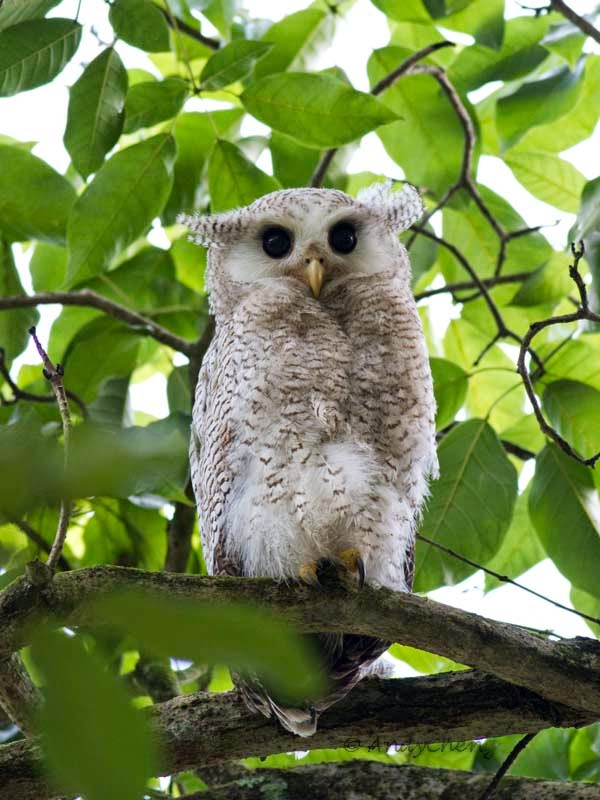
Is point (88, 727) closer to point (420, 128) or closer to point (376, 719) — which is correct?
point (376, 719)

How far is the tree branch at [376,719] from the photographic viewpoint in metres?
1.80

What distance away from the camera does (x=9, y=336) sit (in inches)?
108

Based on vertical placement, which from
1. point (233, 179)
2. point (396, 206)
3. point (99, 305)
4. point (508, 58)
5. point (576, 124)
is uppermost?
point (508, 58)

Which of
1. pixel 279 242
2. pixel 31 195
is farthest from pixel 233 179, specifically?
pixel 31 195

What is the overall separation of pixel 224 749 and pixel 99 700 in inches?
59.6

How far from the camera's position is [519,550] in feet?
9.37

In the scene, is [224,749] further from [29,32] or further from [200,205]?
[200,205]

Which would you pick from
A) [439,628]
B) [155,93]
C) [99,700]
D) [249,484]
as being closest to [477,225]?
[155,93]

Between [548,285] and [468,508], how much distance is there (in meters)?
0.60

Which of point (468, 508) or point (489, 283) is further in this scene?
point (489, 283)

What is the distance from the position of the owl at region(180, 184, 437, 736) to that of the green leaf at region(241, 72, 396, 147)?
0.50ft

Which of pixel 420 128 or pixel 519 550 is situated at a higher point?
pixel 420 128

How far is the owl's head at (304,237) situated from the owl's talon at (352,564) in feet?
2.08

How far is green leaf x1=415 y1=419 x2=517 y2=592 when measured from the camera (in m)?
2.43
